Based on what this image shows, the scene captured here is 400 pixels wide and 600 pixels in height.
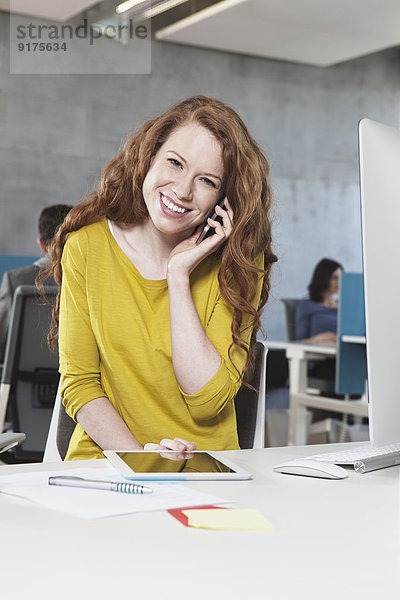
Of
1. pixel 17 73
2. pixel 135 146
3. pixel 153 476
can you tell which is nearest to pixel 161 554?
pixel 153 476

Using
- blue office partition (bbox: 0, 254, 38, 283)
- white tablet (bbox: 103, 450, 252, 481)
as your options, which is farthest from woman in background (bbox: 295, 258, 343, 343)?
white tablet (bbox: 103, 450, 252, 481)

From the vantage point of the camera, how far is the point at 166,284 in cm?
151

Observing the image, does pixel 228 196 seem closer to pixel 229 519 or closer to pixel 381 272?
pixel 381 272

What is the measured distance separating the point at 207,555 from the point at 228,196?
3.14 feet

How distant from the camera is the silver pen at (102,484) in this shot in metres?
0.90

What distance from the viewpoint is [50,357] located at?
2420mm

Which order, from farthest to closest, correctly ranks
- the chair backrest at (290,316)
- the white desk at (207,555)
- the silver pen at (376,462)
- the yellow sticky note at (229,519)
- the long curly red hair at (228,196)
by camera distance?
the chair backrest at (290,316) < the long curly red hair at (228,196) < the silver pen at (376,462) < the yellow sticky note at (229,519) < the white desk at (207,555)

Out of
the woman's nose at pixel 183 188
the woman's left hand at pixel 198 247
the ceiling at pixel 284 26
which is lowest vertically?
the woman's left hand at pixel 198 247

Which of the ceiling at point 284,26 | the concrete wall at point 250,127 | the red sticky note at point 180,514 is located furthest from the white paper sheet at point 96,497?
the ceiling at point 284,26

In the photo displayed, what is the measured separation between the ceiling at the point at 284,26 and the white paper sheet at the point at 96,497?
17.5 ft

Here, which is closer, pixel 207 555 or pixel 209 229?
pixel 207 555

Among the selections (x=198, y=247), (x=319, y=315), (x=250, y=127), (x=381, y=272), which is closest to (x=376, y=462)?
(x=381, y=272)

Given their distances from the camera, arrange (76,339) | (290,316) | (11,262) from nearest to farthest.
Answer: (76,339) < (11,262) < (290,316)

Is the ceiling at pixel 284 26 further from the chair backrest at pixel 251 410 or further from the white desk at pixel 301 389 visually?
the chair backrest at pixel 251 410
